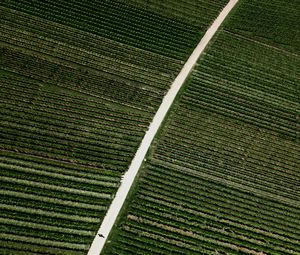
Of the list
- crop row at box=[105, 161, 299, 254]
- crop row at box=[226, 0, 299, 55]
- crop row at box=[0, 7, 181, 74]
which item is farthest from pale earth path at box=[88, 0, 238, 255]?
crop row at box=[226, 0, 299, 55]

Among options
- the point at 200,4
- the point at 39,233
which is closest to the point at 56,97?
the point at 39,233

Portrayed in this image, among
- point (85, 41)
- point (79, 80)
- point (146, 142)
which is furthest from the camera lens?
point (85, 41)

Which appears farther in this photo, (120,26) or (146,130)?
(120,26)

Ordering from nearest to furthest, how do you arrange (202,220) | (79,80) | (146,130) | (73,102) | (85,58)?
1. (202,220)
2. (146,130)
3. (73,102)
4. (79,80)
5. (85,58)

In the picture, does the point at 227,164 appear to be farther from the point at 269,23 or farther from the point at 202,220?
the point at 269,23

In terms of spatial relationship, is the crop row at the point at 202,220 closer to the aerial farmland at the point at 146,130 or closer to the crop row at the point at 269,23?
the aerial farmland at the point at 146,130

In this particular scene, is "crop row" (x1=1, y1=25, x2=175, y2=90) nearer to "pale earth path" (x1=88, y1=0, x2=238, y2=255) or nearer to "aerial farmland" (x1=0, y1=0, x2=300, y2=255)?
"aerial farmland" (x1=0, y1=0, x2=300, y2=255)

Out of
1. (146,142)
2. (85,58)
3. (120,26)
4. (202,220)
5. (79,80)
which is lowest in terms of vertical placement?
(202,220)

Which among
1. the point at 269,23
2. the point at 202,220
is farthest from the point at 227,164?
the point at 269,23
